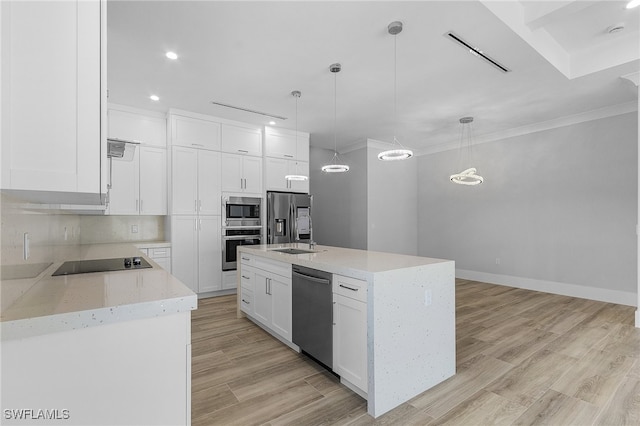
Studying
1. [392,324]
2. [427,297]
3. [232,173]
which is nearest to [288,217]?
[232,173]

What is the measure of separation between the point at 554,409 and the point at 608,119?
4604mm

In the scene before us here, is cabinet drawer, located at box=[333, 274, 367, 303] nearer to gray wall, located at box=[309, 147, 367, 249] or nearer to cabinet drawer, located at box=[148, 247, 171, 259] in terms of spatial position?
cabinet drawer, located at box=[148, 247, 171, 259]

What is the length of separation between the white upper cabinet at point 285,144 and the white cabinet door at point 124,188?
6.64ft

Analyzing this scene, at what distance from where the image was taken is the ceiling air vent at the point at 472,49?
2.72 m

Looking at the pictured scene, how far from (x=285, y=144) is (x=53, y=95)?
4.64m

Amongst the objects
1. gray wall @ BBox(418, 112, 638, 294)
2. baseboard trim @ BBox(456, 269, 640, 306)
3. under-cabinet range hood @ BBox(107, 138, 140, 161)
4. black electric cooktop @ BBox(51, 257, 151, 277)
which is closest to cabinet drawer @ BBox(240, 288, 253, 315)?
black electric cooktop @ BBox(51, 257, 151, 277)

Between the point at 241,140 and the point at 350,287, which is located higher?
the point at 241,140

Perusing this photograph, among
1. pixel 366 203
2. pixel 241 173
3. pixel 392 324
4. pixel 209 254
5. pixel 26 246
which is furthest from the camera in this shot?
pixel 366 203

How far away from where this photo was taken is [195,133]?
4773 millimetres

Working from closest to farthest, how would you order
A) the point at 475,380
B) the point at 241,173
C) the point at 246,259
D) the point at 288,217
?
the point at 475,380
the point at 246,259
the point at 241,173
the point at 288,217

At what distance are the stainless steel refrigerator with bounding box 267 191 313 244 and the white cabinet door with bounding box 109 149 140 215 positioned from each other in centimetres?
201

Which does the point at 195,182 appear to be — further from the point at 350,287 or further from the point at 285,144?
the point at 350,287

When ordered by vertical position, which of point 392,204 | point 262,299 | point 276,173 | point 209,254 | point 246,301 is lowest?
point 246,301

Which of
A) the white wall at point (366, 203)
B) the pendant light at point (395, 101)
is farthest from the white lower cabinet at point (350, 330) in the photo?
the white wall at point (366, 203)
